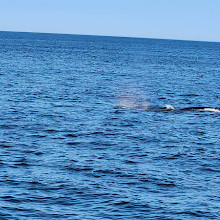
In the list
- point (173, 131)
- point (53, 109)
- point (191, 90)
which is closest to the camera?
point (173, 131)

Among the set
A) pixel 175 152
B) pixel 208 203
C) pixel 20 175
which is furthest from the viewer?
pixel 175 152

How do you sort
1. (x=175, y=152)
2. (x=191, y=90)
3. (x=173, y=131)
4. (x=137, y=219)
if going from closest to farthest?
(x=137, y=219), (x=175, y=152), (x=173, y=131), (x=191, y=90)

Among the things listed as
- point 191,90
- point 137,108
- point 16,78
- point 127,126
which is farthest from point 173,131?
point 16,78

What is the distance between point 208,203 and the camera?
2356cm

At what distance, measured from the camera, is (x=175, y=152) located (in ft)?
109

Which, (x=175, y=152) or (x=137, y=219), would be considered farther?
(x=175, y=152)

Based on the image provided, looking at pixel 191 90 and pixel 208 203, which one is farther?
pixel 191 90

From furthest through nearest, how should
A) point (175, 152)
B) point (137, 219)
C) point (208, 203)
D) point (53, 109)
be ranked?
point (53, 109) < point (175, 152) < point (208, 203) < point (137, 219)

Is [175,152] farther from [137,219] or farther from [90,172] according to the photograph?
[137,219]

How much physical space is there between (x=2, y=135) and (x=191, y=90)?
141 feet

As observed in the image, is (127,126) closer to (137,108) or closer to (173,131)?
(173,131)

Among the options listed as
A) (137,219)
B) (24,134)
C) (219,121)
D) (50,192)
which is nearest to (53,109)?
(24,134)

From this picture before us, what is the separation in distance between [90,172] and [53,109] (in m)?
22.0

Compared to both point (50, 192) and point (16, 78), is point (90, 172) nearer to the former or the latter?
point (50, 192)
